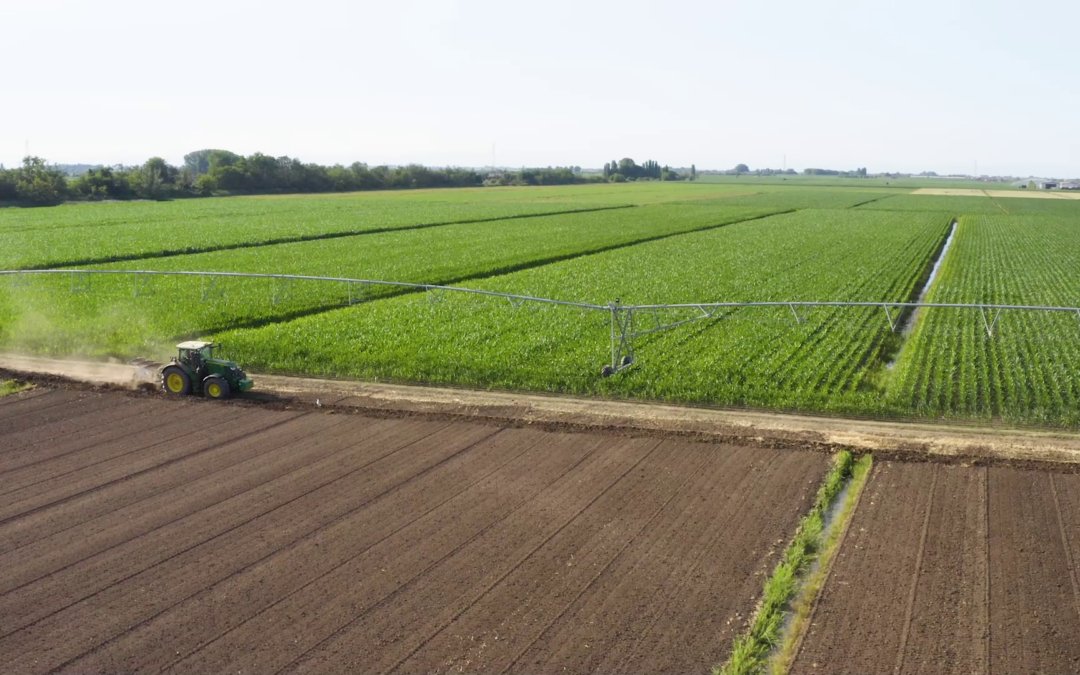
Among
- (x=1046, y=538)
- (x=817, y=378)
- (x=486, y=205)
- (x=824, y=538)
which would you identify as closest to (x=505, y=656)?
(x=824, y=538)

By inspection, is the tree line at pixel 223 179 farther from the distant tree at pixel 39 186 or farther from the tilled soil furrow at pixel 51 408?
the tilled soil furrow at pixel 51 408

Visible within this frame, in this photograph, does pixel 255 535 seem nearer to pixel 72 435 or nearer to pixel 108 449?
pixel 108 449

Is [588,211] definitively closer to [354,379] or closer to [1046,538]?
[354,379]

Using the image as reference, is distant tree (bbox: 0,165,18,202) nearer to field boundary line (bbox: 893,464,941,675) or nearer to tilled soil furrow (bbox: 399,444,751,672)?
tilled soil furrow (bbox: 399,444,751,672)

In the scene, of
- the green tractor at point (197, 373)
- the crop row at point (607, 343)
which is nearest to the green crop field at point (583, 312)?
the crop row at point (607, 343)

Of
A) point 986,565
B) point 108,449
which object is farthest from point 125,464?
point 986,565
